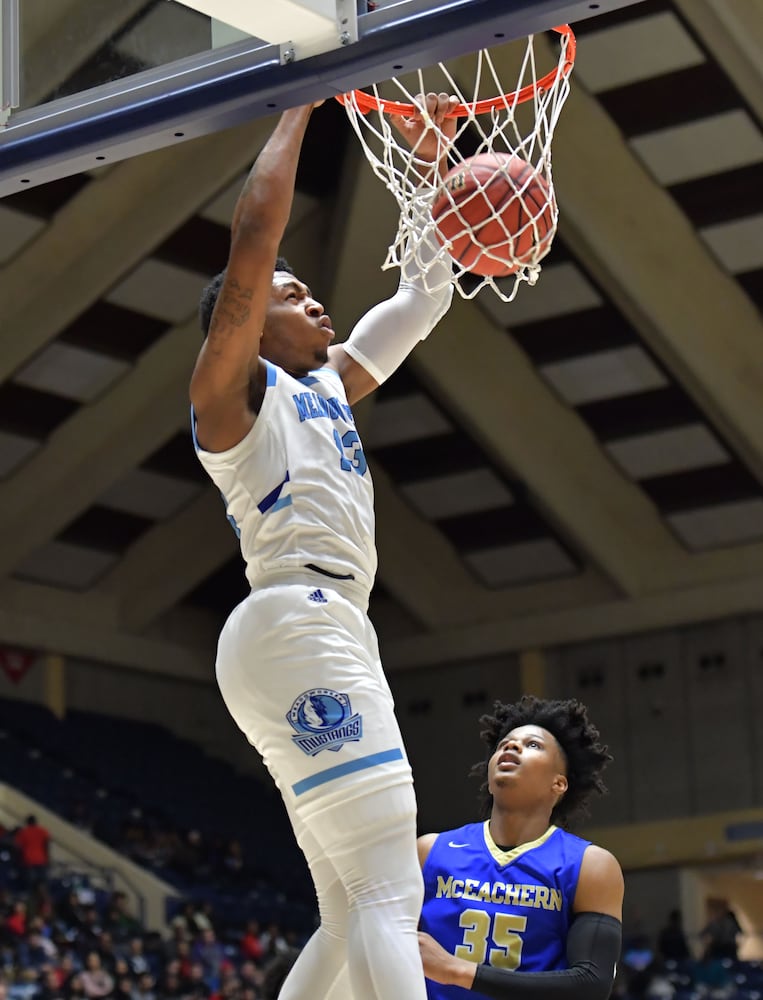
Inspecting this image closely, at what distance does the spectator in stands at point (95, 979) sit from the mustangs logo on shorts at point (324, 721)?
10.8 meters

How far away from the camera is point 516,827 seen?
4.60 metres

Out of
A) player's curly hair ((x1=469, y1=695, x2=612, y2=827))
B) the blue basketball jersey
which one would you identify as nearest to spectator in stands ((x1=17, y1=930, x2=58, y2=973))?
player's curly hair ((x1=469, y1=695, x2=612, y2=827))

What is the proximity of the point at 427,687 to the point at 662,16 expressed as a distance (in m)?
12.3

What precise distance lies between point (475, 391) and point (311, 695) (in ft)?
59.3

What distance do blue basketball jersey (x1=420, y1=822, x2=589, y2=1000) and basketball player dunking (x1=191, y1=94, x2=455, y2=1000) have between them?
0.60 metres

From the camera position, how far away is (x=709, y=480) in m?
22.6

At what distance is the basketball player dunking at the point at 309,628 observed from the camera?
12.0 feet

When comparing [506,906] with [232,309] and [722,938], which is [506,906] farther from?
[722,938]

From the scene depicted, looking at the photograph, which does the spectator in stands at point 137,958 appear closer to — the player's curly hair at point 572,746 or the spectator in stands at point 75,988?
the spectator in stands at point 75,988

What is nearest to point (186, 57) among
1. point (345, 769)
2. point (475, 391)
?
point (345, 769)

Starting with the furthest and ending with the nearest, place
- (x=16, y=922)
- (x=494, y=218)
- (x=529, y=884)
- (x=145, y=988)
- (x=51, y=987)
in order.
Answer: (x=16, y=922), (x=145, y=988), (x=51, y=987), (x=494, y=218), (x=529, y=884)

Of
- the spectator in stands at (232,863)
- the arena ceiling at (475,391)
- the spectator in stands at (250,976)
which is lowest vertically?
the spectator in stands at (250,976)

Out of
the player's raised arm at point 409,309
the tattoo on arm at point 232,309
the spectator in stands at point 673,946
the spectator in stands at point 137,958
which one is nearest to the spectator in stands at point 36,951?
the spectator in stands at point 137,958

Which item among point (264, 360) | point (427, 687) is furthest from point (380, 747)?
point (427, 687)
